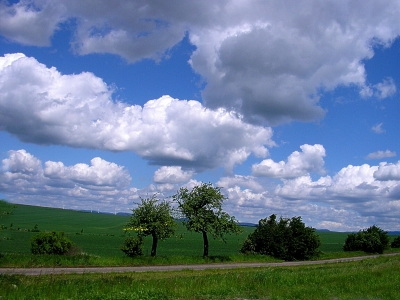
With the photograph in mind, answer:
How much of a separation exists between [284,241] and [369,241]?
3002 centimetres

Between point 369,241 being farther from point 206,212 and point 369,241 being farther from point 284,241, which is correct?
point 206,212

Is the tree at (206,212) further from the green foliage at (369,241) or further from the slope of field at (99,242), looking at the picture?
the green foliage at (369,241)

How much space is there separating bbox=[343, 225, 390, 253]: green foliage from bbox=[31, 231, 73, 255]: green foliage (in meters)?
58.9

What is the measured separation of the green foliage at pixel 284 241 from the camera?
54438 mm

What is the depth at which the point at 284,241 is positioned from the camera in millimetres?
54969

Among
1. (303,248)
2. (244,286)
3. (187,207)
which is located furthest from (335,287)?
(303,248)

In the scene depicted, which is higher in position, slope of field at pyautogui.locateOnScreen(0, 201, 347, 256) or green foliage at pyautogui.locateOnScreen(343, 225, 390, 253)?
green foliage at pyautogui.locateOnScreen(343, 225, 390, 253)

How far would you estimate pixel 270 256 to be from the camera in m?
52.2

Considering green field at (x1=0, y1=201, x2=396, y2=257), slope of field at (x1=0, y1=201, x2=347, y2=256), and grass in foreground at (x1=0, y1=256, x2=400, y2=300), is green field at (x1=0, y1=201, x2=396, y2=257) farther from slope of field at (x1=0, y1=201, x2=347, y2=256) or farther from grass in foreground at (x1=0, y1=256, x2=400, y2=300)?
grass in foreground at (x1=0, y1=256, x2=400, y2=300)

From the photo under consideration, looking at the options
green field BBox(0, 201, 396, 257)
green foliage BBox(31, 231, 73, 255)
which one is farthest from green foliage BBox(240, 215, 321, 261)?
green foliage BBox(31, 231, 73, 255)

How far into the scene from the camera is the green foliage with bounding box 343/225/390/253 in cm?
7562

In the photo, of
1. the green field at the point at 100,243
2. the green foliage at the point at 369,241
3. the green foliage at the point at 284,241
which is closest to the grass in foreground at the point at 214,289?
the green field at the point at 100,243

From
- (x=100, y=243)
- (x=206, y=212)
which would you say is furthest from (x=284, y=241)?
(x=100, y=243)

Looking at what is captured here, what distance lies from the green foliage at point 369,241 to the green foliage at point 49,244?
58.9m
